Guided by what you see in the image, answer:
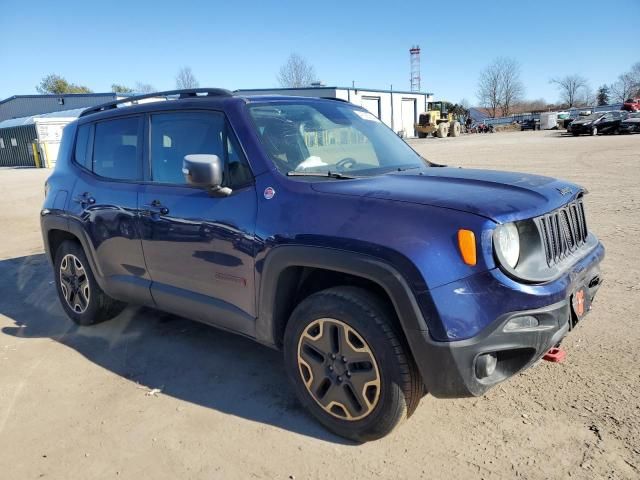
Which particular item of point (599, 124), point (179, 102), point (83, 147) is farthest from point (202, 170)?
point (599, 124)

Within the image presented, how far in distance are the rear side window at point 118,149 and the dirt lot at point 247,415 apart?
144 centimetres

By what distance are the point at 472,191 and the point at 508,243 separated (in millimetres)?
377

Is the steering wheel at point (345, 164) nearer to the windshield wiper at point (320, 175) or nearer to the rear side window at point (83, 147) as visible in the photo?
the windshield wiper at point (320, 175)

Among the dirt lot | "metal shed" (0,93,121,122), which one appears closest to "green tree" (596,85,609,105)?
"metal shed" (0,93,121,122)

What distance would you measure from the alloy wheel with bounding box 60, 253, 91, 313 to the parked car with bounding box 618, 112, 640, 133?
36352 mm

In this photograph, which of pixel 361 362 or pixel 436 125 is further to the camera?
pixel 436 125

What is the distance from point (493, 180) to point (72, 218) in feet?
11.3

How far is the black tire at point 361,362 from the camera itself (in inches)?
96.6

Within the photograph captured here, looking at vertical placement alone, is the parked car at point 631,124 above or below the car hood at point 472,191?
above

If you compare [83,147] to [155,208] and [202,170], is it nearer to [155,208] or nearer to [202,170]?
[155,208]

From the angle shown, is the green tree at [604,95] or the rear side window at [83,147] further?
the green tree at [604,95]

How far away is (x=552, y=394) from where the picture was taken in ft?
9.99

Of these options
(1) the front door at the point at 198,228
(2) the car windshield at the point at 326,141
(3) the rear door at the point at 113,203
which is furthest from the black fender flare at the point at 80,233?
(2) the car windshield at the point at 326,141

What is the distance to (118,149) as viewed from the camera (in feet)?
13.2
